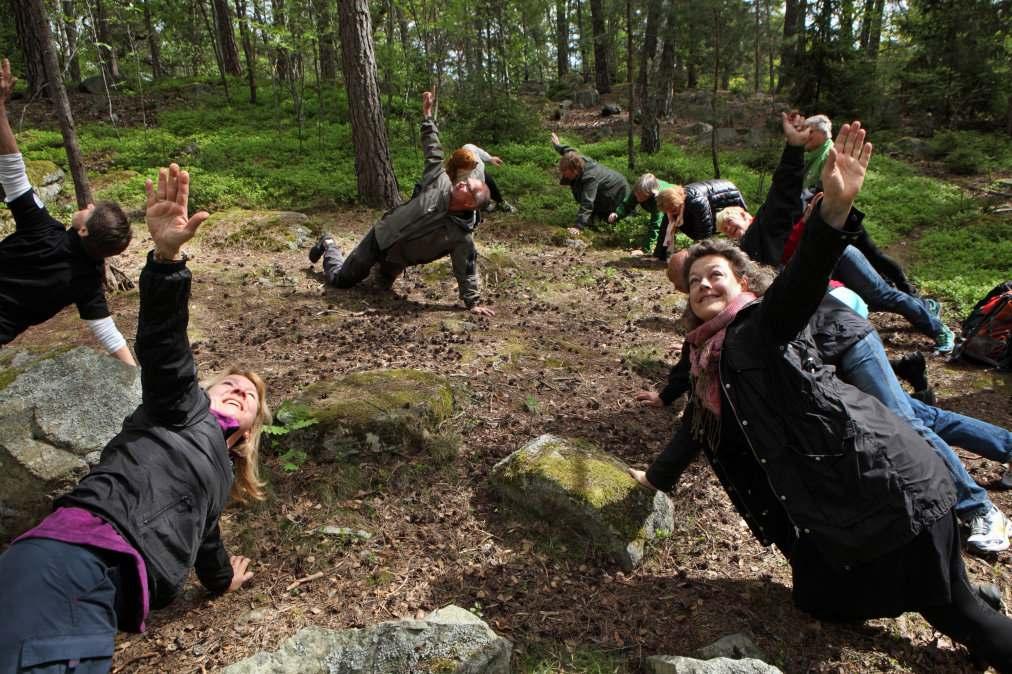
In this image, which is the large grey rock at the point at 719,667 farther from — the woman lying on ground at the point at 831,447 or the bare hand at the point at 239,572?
the bare hand at the point at 239,572

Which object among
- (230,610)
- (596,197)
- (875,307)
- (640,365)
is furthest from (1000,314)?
(230,610)

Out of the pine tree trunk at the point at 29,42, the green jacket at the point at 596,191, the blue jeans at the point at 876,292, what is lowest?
the blue jeans at the point at 876,292

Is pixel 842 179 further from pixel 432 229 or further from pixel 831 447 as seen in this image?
pixel 432 229

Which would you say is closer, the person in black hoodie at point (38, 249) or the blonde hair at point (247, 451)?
the blonde hair at point (247, 451)

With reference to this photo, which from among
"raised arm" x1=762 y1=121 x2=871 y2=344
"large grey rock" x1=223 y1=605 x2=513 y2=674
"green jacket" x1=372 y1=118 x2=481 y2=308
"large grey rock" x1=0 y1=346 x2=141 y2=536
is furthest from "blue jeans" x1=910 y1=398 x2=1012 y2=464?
"large grey rock" x1=0 y1=346 x2=141 y2=536

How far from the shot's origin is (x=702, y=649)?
301 cm

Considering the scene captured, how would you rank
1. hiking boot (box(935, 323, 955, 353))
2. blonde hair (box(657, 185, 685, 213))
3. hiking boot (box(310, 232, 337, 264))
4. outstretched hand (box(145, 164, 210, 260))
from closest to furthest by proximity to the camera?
1. outstretched hand (box(145, 164, 210, 260))
2. hiking boot (box(935, 323, 955, 353))
3. hiking boot (box(310, 232, 337, 264))
4. blonde hair (box(657, 185, 685, 213))

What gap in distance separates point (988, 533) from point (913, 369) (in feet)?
5.65

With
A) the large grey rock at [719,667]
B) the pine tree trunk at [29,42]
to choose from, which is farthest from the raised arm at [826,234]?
the pine tree trunk at [29,42]

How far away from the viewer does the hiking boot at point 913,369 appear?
4.99m

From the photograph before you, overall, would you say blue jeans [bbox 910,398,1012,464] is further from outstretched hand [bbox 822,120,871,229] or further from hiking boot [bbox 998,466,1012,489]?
outstretched hand [bbox 822,120,871,229]

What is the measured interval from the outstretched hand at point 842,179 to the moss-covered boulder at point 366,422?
310 centimetres

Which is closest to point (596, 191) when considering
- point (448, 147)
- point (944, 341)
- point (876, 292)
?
point (876, 292)

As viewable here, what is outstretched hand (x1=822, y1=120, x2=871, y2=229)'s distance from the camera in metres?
2.08
